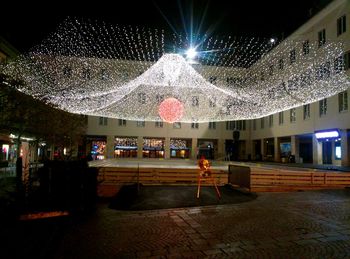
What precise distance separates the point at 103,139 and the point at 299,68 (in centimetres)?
2839

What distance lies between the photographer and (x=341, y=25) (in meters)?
25.0

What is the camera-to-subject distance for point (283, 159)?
33.5 m

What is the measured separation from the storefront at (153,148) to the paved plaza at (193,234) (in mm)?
34997

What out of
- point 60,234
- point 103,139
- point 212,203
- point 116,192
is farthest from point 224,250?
point 103,139

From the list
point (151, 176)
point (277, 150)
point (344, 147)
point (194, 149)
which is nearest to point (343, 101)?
point (344, 147)

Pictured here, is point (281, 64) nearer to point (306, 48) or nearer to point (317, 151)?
point (306, 48)

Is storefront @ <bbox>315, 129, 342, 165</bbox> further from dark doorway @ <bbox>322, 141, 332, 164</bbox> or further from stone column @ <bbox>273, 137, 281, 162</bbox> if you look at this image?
stone column @ <bbox>273, 137, 281, 162</bbox>

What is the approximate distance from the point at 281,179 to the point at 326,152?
18478 mm

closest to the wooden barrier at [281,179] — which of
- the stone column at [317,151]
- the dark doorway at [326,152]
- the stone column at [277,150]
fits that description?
the stone column at [317,151]

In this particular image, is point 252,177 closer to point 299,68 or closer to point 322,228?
point 322,228

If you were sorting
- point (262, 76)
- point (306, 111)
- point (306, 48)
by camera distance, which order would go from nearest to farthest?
point (306, 48)
point (306, 111)
point (262, 76)

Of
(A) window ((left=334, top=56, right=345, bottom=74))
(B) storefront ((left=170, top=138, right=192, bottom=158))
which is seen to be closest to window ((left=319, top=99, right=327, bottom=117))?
(A) window ((left=334, top=56, right=345, bottom=74))

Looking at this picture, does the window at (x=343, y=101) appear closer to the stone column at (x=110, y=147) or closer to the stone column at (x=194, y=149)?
the stone column at (x=194, y=149)

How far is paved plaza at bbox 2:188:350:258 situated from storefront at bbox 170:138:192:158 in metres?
35.8
